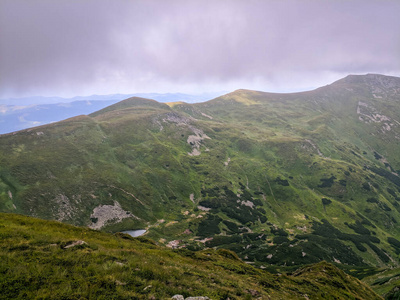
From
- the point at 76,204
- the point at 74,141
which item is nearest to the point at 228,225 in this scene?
the point at 76,204

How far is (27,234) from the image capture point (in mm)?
19891

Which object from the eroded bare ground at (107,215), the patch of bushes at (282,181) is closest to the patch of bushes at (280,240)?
the patch of bushes at (282,181)

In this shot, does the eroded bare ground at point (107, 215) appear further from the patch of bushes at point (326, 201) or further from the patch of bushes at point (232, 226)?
the patch of bushes at point (326, 201)

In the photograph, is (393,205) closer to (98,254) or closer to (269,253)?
(269,253)

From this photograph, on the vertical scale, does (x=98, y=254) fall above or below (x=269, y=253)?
above

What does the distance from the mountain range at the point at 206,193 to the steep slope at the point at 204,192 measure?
56 centimetres

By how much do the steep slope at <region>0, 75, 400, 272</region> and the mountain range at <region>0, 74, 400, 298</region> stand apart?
1.84 feet

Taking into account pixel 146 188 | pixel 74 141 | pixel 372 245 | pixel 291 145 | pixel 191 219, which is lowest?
pixel 372 245

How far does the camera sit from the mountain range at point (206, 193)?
73688mm

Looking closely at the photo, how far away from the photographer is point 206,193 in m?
111

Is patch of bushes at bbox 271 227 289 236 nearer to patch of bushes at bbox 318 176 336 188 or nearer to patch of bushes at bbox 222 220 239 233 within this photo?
patch of bushes at bbox 222 220 239 233

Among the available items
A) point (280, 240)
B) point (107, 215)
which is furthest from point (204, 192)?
point (107, 215)

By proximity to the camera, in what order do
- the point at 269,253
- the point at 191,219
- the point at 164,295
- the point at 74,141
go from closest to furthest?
the point at 164,295
the point at 269,253
the point at 191,219
the point at 74,141

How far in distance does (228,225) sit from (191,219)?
737 inches
